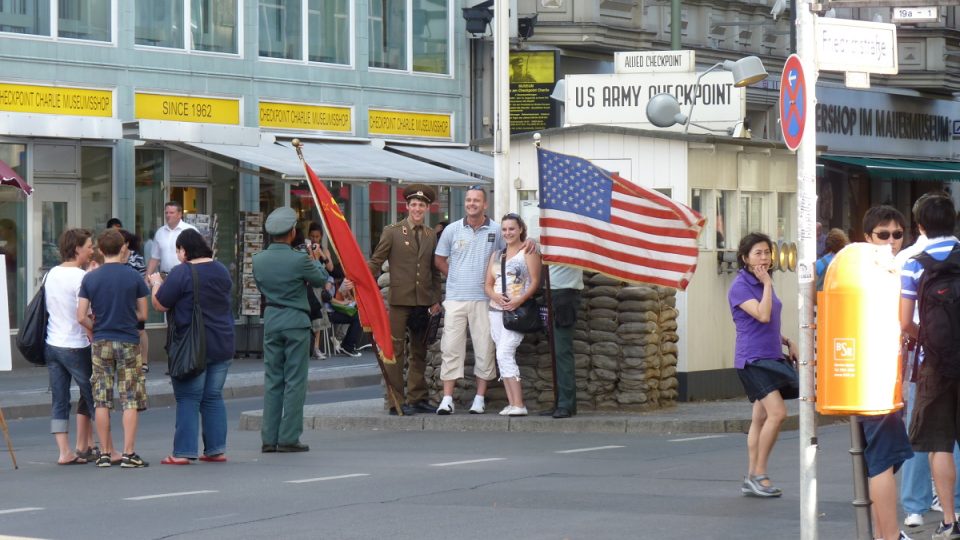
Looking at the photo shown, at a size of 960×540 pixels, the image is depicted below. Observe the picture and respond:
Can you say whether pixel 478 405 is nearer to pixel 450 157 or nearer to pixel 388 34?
pixel 450 157

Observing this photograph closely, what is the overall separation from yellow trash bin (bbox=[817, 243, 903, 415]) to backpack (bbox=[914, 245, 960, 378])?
4.41 ft

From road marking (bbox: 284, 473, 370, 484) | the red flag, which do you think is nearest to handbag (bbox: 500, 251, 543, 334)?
the red flag

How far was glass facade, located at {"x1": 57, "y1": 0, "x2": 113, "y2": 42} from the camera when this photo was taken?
84.0 feet

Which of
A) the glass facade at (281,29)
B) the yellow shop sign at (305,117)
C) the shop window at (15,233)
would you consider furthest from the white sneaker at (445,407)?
the glass facade at (281,29)

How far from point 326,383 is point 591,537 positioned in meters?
13.1

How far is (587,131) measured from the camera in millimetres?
18016

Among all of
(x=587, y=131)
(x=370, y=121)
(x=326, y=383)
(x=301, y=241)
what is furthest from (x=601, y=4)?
(x=587, y=131)

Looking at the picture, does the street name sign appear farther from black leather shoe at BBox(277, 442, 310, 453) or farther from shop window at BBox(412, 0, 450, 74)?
shop window at BBox(412, 0, 450, 74)

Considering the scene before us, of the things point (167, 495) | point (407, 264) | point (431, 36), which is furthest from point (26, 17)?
point (167, 495)

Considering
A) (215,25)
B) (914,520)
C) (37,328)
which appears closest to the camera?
(914,520)

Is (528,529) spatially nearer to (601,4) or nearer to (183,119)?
(183,119)

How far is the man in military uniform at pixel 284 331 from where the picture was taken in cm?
1419

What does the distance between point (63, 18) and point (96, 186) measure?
233 cm

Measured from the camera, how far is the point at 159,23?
88.9ft
